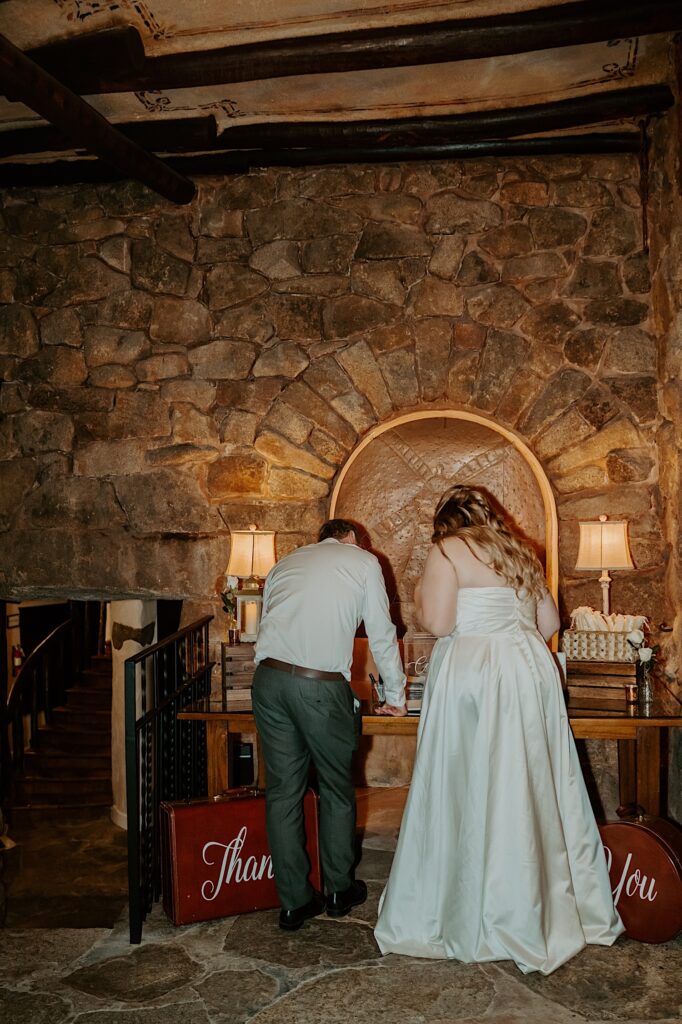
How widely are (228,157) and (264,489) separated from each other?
179 cm

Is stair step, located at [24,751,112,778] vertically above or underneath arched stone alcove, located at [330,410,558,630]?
underneath

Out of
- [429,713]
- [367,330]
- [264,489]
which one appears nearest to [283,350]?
[367,330]

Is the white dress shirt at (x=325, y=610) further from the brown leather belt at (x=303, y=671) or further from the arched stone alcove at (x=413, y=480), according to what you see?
the arched stone alcove at (x=413, y=480)

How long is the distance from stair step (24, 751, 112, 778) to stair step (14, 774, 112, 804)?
0.46ft

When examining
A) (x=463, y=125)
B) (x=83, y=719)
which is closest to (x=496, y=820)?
(x=463, y=125)

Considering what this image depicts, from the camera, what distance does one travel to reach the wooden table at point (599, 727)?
10.3 feet

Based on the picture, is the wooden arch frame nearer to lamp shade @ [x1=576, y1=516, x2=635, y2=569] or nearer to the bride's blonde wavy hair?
lamp shade @ [x1=576, y1=516, x2=635, y2=569]

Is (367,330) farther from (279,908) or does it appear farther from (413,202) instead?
(279,908)

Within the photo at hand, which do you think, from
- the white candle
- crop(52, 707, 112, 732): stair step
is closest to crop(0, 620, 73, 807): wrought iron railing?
crop(52, 707, 112, 732): stair step

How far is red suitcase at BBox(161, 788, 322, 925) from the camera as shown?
113 inches

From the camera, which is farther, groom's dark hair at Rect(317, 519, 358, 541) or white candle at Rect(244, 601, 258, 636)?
white candle at Rect(244, 601, 258, 636)

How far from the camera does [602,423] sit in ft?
13.4

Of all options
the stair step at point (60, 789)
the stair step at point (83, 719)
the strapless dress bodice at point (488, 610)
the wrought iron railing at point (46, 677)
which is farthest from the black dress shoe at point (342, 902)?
the stair step at point (83, 719)

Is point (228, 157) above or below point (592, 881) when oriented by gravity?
above
